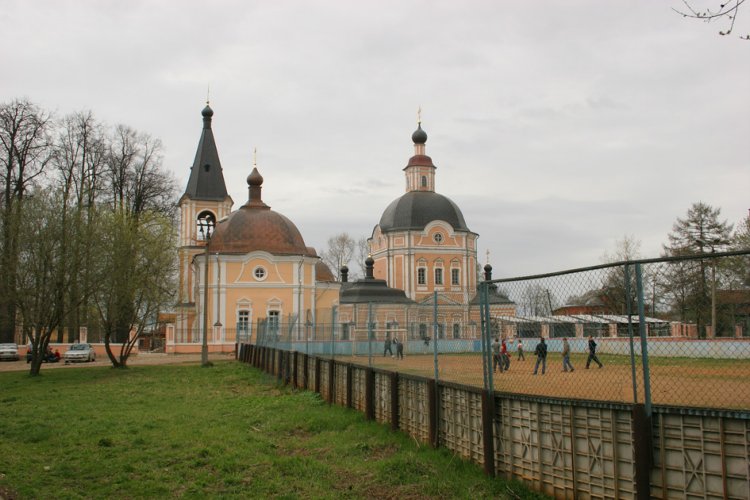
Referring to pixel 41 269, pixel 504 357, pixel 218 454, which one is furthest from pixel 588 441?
pixel 41 269

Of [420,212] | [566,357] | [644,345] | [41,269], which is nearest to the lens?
[644,345]

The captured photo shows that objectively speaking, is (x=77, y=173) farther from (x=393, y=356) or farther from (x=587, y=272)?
(x=587, y=272)

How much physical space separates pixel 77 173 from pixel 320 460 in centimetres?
3657

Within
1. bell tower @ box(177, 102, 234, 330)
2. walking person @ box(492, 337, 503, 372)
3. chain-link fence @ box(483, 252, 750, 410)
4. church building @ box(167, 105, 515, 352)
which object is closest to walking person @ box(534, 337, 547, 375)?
chain-link fence @ box(483, 252, 750, 410)

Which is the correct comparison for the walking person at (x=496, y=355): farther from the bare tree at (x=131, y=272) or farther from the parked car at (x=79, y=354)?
the parked car at (x=79, y=354)

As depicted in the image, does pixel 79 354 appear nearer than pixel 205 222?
Yes

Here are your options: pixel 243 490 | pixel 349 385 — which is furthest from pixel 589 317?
pixel 349 385

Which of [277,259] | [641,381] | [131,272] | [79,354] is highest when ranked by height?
[277,259]

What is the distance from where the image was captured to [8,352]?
139 feet

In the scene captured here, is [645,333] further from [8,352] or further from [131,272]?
[8,352]

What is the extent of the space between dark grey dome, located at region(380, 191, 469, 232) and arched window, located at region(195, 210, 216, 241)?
1577 centimetres

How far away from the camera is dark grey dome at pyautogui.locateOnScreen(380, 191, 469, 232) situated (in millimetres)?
65625

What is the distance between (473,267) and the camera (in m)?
66.6

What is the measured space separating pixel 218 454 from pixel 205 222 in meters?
51.5
